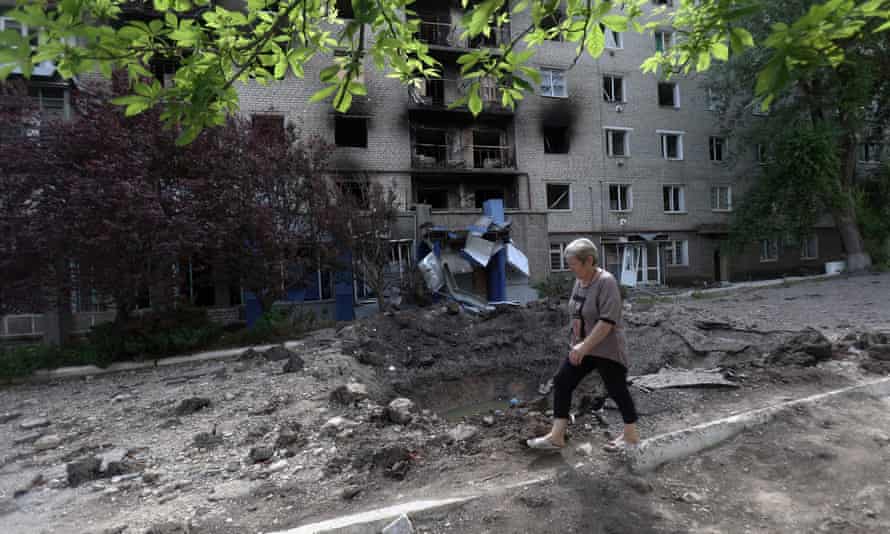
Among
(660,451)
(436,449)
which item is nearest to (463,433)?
(436,449)

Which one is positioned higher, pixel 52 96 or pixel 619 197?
pixel 52 96

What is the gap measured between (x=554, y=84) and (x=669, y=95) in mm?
7136

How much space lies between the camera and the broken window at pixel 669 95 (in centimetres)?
2498

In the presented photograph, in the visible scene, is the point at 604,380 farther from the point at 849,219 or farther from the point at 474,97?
the point at 849,219

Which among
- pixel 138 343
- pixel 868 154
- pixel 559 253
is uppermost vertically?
pixel 868 154

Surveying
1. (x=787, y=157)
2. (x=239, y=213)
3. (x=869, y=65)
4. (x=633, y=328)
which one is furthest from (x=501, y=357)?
(x=869, y=65)

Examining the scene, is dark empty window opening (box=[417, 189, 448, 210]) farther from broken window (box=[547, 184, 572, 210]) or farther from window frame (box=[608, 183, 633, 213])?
window frame (box=[608, 183, 633, 213])

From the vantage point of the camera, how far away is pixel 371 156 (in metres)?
19.4

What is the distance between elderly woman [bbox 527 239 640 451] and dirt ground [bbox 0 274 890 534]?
9.8 inches

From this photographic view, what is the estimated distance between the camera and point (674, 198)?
2497 cm

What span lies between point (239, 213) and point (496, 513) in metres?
9.31

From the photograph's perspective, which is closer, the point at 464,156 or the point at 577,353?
the point at 577,353

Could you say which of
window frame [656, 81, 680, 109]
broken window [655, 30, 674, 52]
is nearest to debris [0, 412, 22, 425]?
window frame [656, 81, 680, 109]

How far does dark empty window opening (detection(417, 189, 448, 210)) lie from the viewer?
2190 cm
